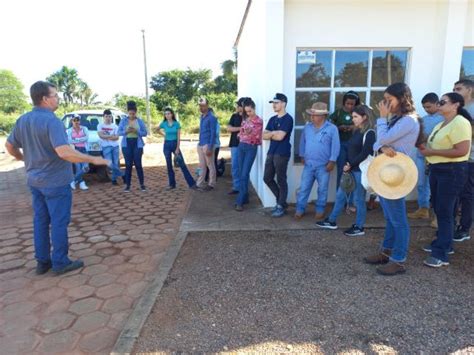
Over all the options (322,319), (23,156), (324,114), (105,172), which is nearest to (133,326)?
(322,319)

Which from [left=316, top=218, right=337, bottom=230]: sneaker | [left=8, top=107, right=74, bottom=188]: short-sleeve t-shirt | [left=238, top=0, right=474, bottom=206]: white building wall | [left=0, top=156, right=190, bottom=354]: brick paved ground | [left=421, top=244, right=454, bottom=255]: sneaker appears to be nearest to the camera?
[left=0, top=156, right=190, bottom=354]: brick paved ground

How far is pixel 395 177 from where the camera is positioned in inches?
137

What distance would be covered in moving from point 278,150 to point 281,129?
0.32 meters

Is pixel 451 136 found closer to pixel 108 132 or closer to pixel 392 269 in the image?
pixel 392 269

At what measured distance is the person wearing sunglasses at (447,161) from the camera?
3588mm

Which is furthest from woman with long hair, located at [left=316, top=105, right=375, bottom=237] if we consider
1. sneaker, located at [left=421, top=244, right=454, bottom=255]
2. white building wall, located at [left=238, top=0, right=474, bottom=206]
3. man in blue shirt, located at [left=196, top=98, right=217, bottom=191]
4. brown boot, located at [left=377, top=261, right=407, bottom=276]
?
man in blue shirt, located at [left=196, top=98, right=217, bottom=191]

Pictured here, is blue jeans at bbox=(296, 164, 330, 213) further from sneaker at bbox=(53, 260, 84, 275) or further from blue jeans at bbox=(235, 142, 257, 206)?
sneaker at bbox=(53, 260, 84, 275)

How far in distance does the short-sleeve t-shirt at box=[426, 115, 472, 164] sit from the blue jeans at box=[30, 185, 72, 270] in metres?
3.84

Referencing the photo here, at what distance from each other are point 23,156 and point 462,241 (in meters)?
5.18

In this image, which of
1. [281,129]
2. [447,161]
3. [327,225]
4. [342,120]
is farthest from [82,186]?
[447,161]

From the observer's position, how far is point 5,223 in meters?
5.75

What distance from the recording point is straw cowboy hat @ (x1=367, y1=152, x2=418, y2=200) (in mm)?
3482

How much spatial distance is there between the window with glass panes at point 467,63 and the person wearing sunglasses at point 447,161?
3.11m

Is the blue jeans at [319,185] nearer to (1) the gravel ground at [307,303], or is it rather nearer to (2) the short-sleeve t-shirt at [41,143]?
(1) the gravel ground at [307,303]
